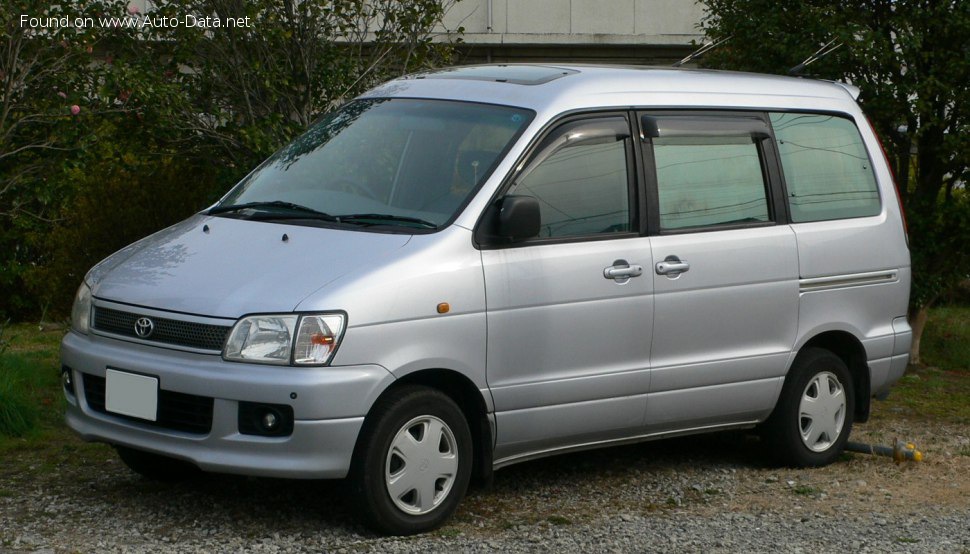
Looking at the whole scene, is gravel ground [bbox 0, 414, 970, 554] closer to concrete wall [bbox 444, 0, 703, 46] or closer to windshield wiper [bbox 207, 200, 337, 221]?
windshield wiper [bbox 207, 200, 337, 221]

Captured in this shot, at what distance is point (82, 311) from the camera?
5.89 meters

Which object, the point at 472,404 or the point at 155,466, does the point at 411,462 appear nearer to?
the point at 472,404

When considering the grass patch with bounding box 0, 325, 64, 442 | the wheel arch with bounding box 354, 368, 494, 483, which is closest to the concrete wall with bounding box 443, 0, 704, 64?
the grass patch with bounding box 0, 325, 64, 442

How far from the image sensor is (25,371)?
8711 mm

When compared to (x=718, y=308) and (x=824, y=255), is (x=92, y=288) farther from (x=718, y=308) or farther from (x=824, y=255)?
(x=824, y=255)

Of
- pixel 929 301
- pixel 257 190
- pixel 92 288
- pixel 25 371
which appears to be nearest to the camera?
pixel 92 288

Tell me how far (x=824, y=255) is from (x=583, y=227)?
1542mm

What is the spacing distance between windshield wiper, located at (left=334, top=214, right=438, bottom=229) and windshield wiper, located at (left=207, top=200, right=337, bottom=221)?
0.06 m

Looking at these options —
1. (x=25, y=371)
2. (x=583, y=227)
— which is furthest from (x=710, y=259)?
(x=25, y=371)

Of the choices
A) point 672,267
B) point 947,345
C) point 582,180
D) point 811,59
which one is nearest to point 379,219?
point 582,180

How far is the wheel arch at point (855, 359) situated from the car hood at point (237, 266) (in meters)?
2.76

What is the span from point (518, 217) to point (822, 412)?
242 cm

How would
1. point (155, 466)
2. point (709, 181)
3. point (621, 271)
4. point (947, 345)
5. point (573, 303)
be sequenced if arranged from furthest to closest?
point (947, 345) < point (709, 181) < point (155, 466) < point (621, 271) < point (573, 303)

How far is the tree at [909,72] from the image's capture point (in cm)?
948
